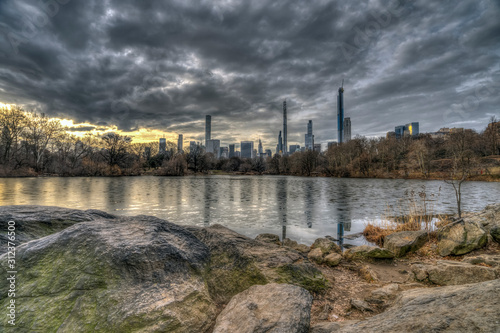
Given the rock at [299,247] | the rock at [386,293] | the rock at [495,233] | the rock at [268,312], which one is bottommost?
the rock at [299,247]

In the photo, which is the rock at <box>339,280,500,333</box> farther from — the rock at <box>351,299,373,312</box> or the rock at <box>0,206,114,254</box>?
the rock at <box>0,206,114,254</box>

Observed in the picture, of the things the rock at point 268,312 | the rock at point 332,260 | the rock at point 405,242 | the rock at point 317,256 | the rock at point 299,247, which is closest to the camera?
the rock at point 268,312

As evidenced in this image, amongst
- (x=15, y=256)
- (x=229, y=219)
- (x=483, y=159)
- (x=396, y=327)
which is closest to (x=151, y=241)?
(x=15, y=256)

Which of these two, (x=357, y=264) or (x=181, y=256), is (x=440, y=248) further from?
(x=181, y=256)

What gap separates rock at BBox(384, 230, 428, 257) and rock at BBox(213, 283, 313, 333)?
605cm

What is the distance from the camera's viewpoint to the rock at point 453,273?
3973 millimetres

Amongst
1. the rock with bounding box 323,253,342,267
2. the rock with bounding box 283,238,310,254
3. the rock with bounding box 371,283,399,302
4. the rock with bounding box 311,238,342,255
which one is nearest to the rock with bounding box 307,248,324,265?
the rock with bounding box 323,253,342,267

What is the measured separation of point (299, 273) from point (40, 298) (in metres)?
3.98

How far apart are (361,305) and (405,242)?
5.02 m

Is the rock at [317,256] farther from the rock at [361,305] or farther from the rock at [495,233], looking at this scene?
the rock at [495,233]

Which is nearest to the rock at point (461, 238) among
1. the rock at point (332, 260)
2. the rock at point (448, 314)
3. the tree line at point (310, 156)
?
the rock at point (332, 260)

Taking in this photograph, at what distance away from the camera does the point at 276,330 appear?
247 cm

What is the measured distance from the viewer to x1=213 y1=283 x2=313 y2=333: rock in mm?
2572

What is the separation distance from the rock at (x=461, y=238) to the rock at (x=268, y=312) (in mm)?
6643
